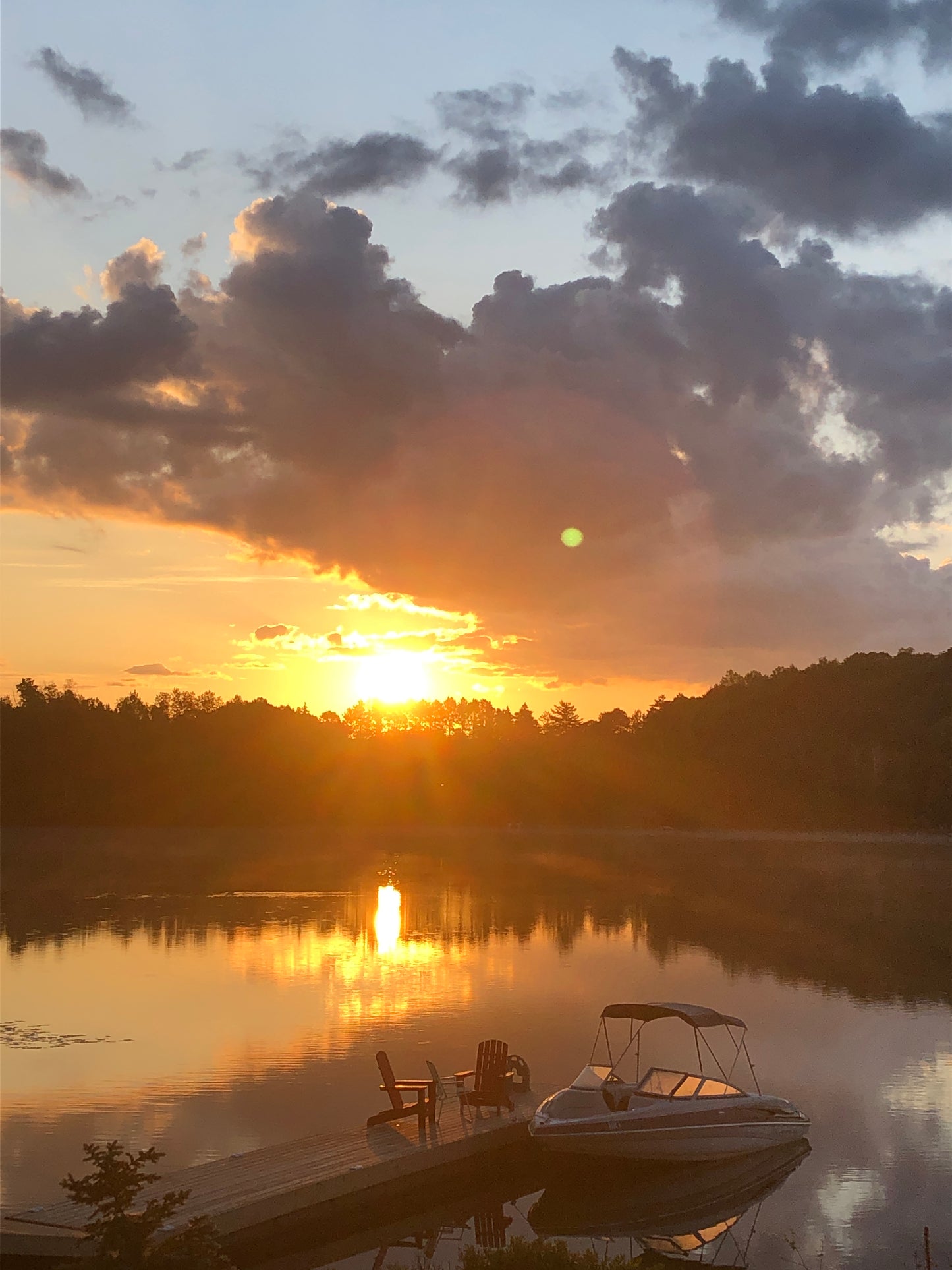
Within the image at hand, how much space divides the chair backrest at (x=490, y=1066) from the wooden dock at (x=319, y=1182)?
Answer: 0.50 metres

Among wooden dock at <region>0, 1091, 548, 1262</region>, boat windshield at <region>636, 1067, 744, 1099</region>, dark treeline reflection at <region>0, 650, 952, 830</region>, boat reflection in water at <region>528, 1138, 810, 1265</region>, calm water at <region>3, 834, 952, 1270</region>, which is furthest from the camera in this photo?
dark treeline reflection at <region>0, 650, 952, 830</region>

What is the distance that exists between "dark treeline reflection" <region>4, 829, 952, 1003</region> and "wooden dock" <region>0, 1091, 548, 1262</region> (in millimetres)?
20321

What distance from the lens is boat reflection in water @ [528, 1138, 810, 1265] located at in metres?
18.1

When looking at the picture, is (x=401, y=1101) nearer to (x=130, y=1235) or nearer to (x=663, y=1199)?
(x=663, y=1199)

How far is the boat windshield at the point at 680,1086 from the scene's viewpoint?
2075 cm

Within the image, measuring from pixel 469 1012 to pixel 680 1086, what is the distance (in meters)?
12.4

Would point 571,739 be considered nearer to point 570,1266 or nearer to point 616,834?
point 616,834

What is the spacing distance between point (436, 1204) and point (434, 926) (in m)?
31.4

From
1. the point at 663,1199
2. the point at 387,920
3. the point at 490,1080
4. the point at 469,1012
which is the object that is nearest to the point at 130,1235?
the point at 663,1199

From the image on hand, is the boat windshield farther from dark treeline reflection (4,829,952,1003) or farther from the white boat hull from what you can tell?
dark treeline reflection (4,829,952,1003)

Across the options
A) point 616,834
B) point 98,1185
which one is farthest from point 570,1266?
point 616,834

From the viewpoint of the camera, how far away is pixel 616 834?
131000 mm

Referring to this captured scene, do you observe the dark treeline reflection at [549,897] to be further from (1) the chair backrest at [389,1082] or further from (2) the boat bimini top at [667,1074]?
(1) the chair backrest at [389,1082]

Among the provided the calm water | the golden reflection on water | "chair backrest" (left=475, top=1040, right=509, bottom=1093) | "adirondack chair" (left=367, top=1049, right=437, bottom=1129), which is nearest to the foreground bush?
the calm water
